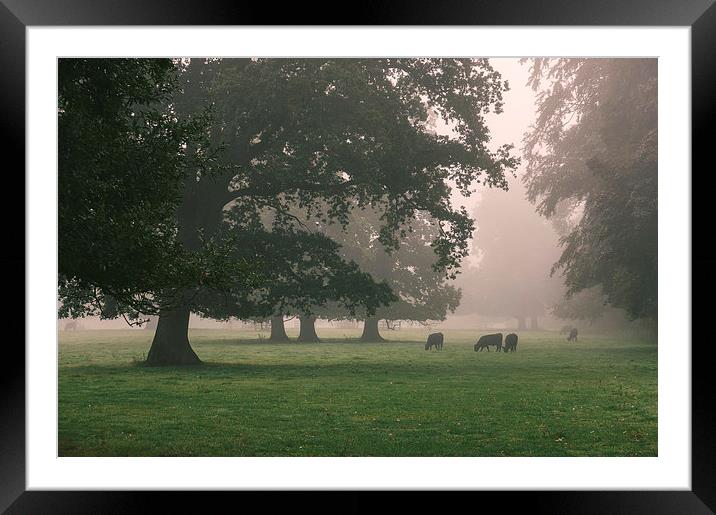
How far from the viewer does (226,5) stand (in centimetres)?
588

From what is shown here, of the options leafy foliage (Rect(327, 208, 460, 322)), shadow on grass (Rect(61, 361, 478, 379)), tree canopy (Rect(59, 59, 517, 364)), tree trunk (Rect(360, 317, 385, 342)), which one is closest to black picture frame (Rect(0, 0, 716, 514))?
tree canopy (Rect(59, 59, 517, 364))

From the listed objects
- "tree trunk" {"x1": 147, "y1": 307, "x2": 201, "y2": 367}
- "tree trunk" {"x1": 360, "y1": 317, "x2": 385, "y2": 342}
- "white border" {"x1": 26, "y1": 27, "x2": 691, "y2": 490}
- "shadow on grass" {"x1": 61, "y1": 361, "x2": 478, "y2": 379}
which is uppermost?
"white border" {"x1": 26, "y1": 27, "x2": 691, "y2": 490}

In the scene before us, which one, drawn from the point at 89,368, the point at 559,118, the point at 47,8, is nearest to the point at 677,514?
the point at 47,8

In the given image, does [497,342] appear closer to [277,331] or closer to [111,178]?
[277,331]

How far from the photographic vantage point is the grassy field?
10.8 metres

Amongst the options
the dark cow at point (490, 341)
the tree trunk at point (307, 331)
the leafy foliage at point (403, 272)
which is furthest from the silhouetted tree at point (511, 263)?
the dark cow at point (490, 341)

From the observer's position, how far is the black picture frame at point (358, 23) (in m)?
5.89

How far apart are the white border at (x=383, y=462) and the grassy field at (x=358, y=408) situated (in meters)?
3.53

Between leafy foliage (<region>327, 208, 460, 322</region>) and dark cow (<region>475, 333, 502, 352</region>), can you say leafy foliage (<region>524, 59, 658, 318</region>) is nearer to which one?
dark cow (<region>475, 333, 502, 352</region>)

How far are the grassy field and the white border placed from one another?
11.6 ft

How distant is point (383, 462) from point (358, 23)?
3717 millimetres

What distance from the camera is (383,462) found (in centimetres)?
685

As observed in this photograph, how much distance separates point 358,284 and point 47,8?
592 inches

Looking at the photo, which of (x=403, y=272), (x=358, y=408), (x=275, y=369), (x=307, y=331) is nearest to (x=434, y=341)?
(x=307, y=331)
